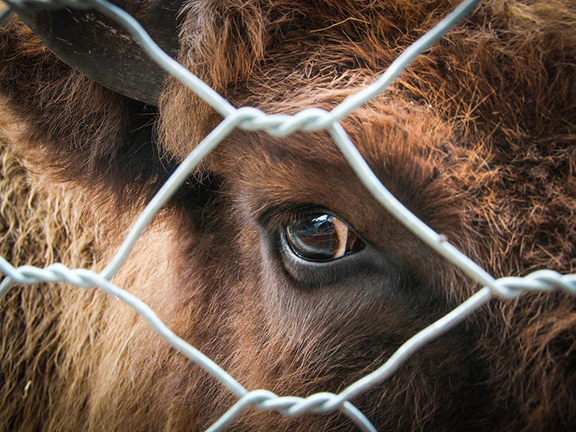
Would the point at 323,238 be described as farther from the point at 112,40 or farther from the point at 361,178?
the point at 112,40

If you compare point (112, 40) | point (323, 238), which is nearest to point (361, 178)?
point (323, 238)

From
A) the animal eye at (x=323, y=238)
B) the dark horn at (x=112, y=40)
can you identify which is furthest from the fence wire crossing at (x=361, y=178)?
the animal eye at (x=323, y=238)

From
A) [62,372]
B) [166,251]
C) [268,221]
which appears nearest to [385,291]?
[268,221]

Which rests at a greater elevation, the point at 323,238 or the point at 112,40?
the point at 112,40

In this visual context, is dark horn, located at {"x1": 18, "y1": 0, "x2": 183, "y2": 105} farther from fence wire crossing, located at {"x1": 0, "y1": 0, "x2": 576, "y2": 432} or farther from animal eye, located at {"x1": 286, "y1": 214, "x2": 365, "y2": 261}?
animal eye, located at {"x1": 286, "y1": 214, "x2": 365, "y2": 261}

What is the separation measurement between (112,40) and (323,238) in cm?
75

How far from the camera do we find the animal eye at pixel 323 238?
130cm

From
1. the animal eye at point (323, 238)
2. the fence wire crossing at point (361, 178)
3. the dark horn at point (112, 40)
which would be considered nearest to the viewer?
the fence wire crossing at point (361, 178)

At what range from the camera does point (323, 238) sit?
1322 millimetres

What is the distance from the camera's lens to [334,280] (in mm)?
1316

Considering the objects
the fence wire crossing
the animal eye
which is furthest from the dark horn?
the animal eye

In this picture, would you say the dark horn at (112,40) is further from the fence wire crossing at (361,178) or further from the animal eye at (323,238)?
Answer: the animal eye at (323,238)

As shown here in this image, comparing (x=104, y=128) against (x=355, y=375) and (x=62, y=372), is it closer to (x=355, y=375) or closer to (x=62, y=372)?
(x=355, y=375)

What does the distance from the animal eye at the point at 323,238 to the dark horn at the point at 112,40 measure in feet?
1.91
